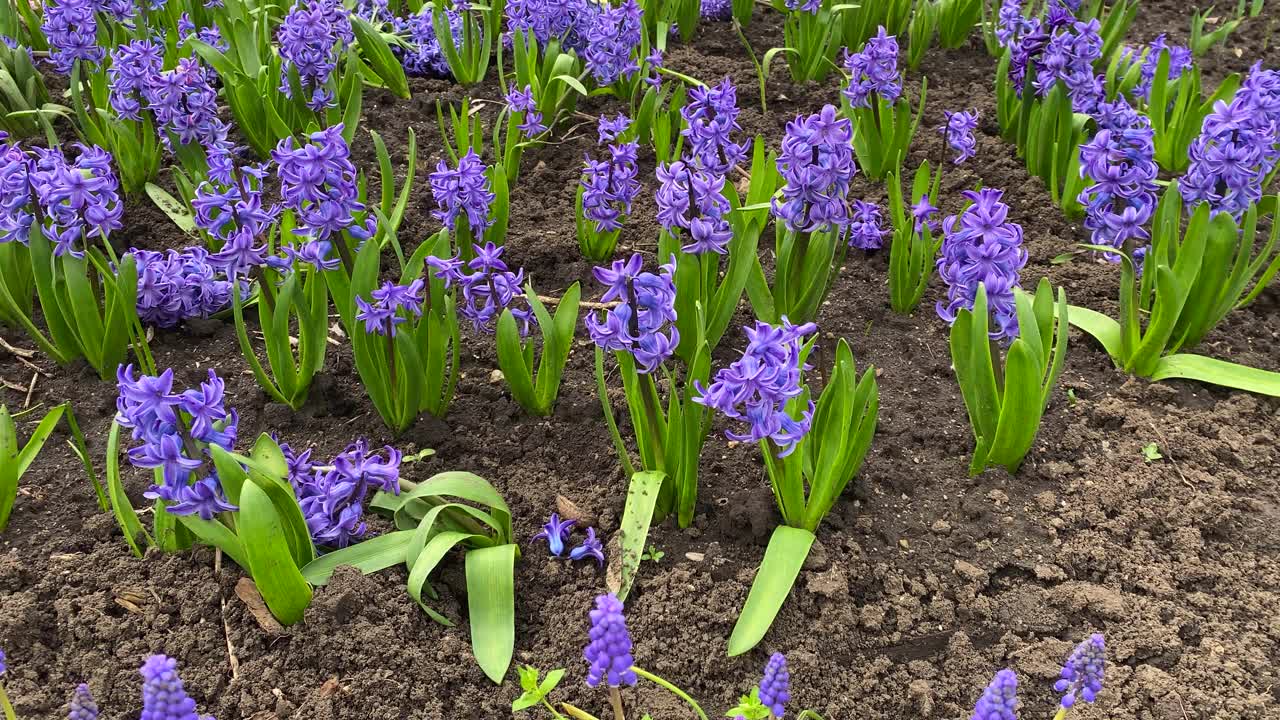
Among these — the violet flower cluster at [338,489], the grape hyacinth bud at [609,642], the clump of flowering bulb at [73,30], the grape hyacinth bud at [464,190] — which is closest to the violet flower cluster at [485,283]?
the grape hyacinth bud at [464,190]

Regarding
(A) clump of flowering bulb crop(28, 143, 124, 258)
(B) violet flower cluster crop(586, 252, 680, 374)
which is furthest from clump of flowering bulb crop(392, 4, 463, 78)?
(B) violet flower cluster crop(586, 252, 680, 374)

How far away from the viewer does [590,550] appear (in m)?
2.66

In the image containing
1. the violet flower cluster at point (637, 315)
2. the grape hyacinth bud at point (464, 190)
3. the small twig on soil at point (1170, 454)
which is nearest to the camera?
the violet flower cluster at point (637, 315)

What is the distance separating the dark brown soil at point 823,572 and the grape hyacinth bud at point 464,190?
0.48 metres

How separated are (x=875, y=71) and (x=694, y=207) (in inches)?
52.8

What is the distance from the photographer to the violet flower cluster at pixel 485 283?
295cm

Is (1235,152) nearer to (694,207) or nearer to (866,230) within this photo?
(866,230)

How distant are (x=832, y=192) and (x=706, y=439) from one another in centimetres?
81

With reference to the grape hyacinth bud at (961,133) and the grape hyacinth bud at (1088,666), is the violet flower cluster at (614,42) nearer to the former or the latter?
the grape hyacinth bud at (961,133)

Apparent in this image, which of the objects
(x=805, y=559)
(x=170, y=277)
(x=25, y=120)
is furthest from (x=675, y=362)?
(x=25, y=120)

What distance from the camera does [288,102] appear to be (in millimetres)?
4383

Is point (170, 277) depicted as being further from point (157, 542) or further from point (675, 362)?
point (675, 362)

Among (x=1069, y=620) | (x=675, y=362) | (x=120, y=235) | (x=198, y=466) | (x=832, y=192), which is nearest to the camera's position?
(x=198, y=466)

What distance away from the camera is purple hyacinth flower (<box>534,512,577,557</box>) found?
2.67 m
